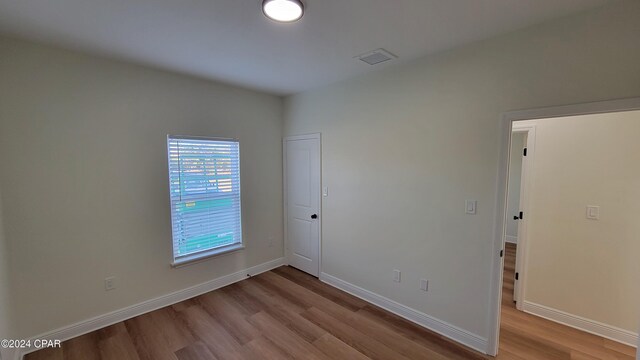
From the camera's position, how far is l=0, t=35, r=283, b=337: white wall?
2148 millimetres

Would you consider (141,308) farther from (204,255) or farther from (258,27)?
(258,27)

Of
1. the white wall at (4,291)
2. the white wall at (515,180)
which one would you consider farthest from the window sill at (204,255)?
the white wall at (515,180)

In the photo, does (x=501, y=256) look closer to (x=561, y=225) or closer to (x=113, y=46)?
(x=561, y=225)

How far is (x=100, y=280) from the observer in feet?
8.34

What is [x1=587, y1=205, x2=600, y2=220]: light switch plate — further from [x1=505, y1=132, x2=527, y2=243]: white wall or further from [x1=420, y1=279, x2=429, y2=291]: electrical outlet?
[x1=505, y1=132, x2=527, y2=243]: white wall

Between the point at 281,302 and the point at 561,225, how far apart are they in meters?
3.20

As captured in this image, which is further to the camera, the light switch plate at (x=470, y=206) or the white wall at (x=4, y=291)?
the light switch plate at (x=470, y=206)

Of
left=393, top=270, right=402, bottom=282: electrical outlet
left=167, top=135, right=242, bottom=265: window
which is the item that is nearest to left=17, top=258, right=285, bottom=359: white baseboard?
left=167, top=135, right=242, bottom=265: window

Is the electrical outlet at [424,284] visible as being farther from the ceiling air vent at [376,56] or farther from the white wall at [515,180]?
the white wall at [515,180]

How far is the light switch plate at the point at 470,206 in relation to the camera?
224 centimetres

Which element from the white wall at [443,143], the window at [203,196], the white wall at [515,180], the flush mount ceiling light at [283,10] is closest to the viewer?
the flush mount ceiling light at [283,10]

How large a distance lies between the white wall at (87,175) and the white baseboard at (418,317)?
1867 millimetres

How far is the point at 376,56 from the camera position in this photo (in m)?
2.42

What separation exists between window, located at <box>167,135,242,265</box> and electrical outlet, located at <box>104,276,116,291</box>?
0.57 meters
